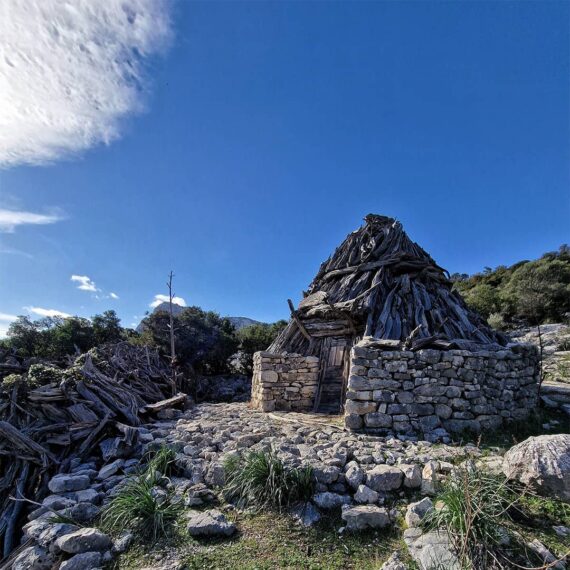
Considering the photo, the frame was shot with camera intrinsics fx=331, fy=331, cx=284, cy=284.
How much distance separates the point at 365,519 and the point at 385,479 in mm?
692

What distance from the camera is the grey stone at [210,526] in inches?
144

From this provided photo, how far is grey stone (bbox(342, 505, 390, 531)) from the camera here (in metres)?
3.66

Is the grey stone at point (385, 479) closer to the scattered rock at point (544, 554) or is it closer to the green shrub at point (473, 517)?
the green shrub at point (473, 517)

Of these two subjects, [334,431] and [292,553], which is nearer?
[292,553]

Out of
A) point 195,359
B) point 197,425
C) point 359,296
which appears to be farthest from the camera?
point 195,359

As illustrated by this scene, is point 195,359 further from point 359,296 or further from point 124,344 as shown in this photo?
point 359,296

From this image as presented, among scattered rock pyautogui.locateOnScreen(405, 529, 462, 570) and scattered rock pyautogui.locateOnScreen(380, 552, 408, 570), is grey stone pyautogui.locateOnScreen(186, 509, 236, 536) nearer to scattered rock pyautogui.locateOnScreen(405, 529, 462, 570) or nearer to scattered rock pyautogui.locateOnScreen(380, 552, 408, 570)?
scattered rock pyautogui.locateOnScreen(380, 552, 408, 570)

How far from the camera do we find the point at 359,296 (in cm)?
949

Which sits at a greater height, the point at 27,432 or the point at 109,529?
the point at 27,432

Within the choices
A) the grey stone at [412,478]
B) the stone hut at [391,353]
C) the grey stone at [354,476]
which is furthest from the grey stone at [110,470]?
the grey stone at [412,478]

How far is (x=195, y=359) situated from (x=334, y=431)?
12.8 meters

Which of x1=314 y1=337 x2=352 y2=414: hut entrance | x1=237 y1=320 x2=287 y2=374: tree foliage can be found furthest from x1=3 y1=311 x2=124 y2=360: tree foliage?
x1=314 y1=337 x2=352 y2=414: hut entrance

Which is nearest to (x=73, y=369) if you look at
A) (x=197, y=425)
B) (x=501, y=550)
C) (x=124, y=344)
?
(x=197, y=425)

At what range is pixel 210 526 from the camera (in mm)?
3682
